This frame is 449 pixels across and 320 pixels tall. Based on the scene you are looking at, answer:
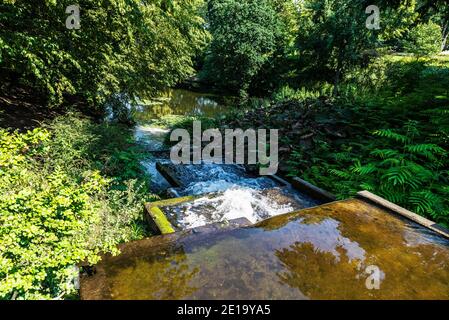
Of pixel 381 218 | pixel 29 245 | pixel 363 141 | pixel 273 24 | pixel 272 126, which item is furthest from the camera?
pixel 273 24

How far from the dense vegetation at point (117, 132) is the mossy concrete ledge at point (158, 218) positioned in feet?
0.60

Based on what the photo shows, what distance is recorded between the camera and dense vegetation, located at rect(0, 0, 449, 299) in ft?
8.50

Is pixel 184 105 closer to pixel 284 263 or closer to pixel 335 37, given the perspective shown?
pixel 335 37

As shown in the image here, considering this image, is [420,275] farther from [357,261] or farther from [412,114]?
[412,114]

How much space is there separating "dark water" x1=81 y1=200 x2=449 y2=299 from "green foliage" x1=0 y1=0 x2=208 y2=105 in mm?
5318

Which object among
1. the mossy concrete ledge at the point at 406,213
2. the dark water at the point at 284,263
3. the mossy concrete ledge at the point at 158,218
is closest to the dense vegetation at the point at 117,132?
the mossy concrete ledge at the point at 158,218

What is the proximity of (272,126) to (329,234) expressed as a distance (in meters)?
6.66

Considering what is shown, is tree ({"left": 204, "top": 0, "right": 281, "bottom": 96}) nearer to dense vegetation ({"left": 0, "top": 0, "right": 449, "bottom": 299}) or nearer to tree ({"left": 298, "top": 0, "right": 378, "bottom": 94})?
tree ({"left": 298, "top": 0, "right": 378, "bottom": 94})

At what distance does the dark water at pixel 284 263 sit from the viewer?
7.57ft

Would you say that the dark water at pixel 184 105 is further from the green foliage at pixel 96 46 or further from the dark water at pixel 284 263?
the dark water at pixel 284 263

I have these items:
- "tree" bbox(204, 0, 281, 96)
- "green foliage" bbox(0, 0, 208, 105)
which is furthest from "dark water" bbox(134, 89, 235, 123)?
"green foliage" bbox(0, 0, 208, 105)

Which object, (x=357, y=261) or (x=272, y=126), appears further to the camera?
(x=272, y=126)
